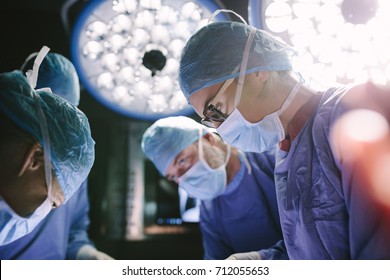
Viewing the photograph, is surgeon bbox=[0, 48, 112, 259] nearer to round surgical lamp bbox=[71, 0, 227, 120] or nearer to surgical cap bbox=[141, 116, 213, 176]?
round surgical lamp bbox=[71, 0, 227, 120]

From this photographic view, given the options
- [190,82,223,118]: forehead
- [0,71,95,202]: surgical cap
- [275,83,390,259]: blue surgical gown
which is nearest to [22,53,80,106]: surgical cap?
[0,71,95,202]: surgical cap

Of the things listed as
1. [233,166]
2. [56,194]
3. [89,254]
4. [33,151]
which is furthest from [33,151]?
[233,166]

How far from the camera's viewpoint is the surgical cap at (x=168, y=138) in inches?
65.7

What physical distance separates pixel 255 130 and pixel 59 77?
739mm

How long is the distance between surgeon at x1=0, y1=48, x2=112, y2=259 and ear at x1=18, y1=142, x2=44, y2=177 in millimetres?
350

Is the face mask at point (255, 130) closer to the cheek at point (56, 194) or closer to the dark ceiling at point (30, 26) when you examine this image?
the cheek at point (56, 194)

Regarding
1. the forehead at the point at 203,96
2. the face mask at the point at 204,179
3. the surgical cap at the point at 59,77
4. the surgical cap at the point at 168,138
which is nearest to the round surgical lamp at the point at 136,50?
the surgical cap at the point at 59,77

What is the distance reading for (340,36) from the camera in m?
1.14

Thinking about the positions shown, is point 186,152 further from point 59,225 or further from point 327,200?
point 327,200

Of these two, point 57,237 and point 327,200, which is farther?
point 57,237

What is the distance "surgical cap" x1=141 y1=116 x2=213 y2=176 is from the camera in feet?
5.48
